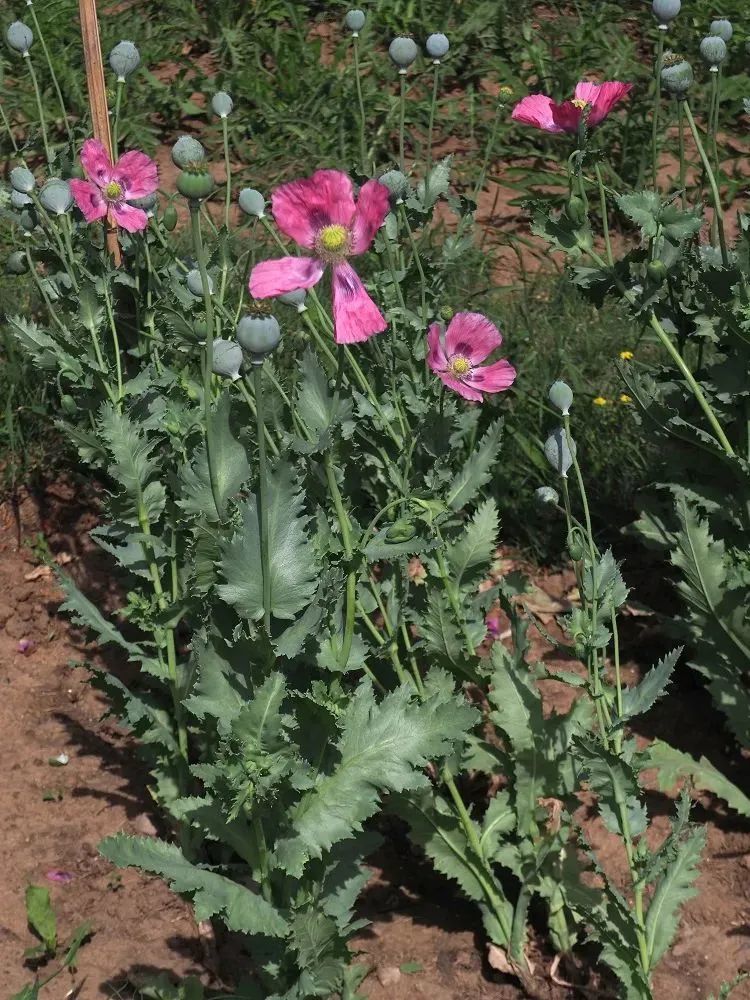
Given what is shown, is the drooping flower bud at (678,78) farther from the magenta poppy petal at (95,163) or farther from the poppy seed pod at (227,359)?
the magenta poppy petal at (95,163)

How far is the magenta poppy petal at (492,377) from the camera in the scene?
254cm

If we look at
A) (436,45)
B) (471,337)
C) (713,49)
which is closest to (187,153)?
(471,337)

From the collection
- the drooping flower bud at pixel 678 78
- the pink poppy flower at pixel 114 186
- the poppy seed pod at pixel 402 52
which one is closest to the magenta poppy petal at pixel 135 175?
the pink poppy flower at pixel 114 186

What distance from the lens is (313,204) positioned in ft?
6.87

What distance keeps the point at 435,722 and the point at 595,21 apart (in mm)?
4672

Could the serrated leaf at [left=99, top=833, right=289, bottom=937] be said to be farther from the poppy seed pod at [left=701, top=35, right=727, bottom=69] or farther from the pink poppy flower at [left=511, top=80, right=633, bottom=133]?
the poppy seed pod at [left=701, top=35, right=727, bottom=69]

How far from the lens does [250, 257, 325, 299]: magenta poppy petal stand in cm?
201

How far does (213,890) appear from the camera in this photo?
2180 mm

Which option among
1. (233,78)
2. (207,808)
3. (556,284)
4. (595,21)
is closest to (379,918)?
(207,808)

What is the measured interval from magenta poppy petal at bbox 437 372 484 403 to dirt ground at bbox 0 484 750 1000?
0.99 meters

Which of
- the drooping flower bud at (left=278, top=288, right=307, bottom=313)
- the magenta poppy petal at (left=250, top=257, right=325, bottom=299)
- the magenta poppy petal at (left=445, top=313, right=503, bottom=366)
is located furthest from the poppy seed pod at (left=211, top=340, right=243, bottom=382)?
the magenta poppy petal at (left=445, top=313, right=503, bottom=366)

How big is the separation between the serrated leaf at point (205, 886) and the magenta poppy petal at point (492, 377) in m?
0.99

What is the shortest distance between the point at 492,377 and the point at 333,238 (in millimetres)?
597

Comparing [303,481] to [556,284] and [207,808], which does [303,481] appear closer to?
[207,808]
